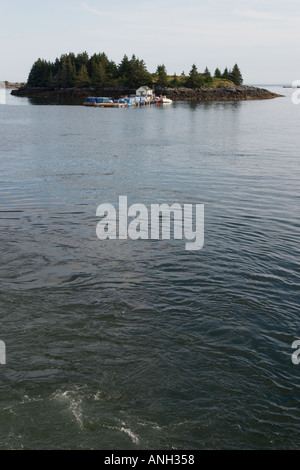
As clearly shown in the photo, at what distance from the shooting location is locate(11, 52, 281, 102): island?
153m

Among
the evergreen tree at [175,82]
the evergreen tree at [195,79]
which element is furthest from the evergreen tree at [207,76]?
the evergreen tree at [175,82]

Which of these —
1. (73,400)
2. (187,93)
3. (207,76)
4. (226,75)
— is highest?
(226,75)

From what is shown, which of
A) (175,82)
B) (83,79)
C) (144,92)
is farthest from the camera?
(83,79)

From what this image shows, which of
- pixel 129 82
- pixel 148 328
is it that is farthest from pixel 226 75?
pixel 148 328

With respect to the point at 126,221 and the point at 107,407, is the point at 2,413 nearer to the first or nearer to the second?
the point at 107,407

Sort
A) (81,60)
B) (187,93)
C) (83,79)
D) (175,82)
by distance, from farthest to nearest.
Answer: (81,60), (83,79), (175,82), (187,93)

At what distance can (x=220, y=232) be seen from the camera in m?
18.2

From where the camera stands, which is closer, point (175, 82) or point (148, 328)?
point (148, 328)

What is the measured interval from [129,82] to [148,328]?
15561 cm

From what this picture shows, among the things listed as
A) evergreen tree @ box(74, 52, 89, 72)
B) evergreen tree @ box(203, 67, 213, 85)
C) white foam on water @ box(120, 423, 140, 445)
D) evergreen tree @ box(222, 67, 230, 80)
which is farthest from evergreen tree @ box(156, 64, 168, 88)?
white foam on water @ box(120, 423, 140, 445)

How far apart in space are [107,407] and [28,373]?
1979 mm

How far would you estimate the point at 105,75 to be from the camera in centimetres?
16025

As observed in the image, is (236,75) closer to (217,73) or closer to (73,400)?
(217,73)

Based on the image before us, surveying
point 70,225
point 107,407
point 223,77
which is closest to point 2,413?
point 107,407
